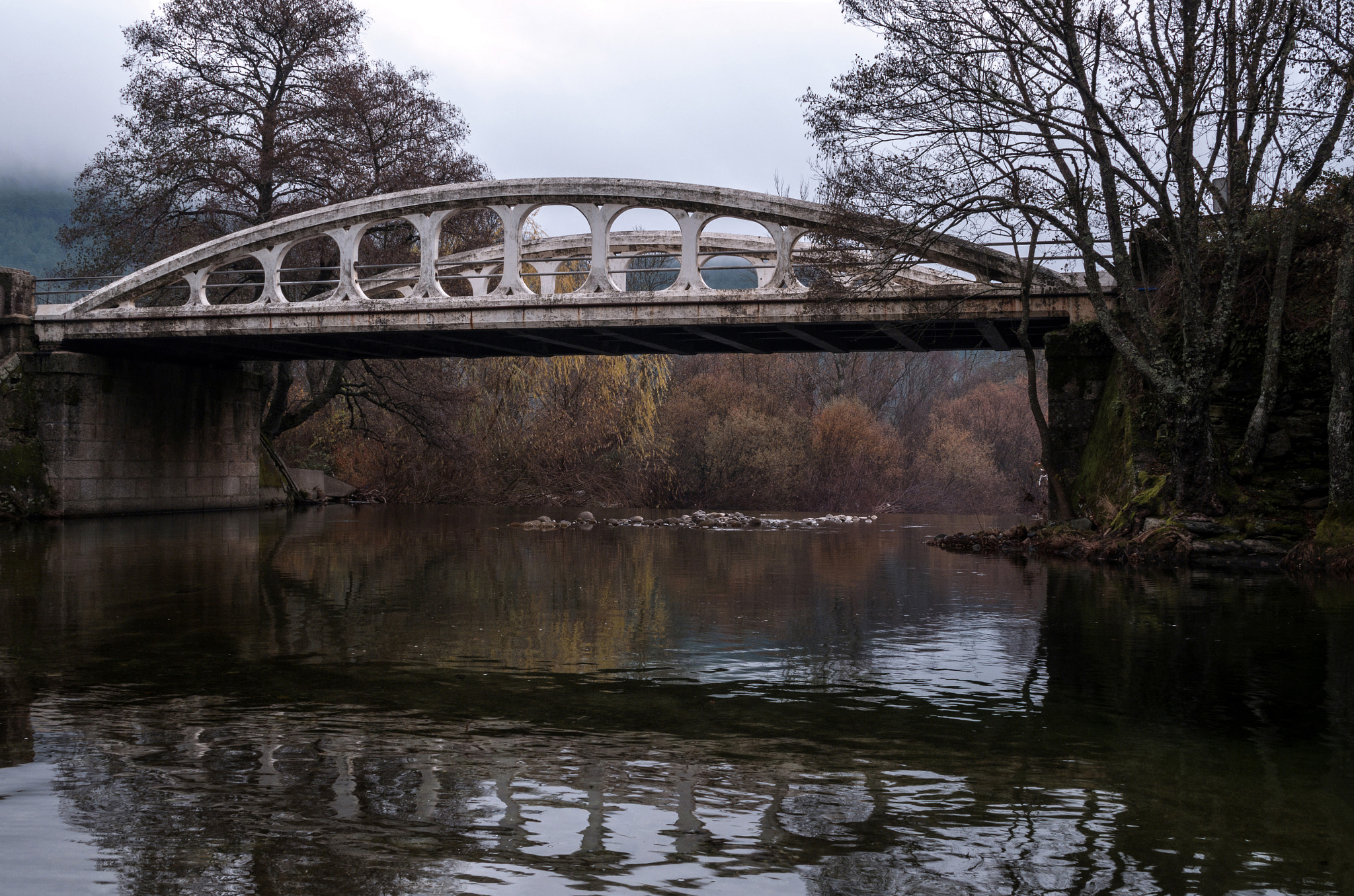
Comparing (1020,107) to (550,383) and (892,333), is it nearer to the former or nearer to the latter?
(892,333)

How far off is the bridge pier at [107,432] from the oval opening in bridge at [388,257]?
5075mm

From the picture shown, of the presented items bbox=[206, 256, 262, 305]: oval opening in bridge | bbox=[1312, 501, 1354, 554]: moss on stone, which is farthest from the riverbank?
bbox=[206, 256, 262, 305]: oval opening in bridge

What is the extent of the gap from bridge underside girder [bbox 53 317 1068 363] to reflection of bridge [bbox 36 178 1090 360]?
0.25 feet

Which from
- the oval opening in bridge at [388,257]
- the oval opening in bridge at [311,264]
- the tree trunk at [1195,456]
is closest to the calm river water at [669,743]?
the tree trunk at [1195,456]

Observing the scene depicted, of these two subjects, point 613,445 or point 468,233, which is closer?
point 468,233

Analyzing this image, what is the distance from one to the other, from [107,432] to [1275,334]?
2307 cm

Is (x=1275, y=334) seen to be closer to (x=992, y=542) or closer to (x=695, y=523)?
(x=992, y=542)

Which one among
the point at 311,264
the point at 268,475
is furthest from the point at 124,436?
the point at 311,264

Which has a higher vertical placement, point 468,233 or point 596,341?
point 468,233

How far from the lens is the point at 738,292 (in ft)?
67.7

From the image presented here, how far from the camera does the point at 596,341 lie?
24.7 m

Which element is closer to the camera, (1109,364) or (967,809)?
(967,809)

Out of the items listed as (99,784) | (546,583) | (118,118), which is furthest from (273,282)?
(99,784)

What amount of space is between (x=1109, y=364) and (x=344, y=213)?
50.3ft
